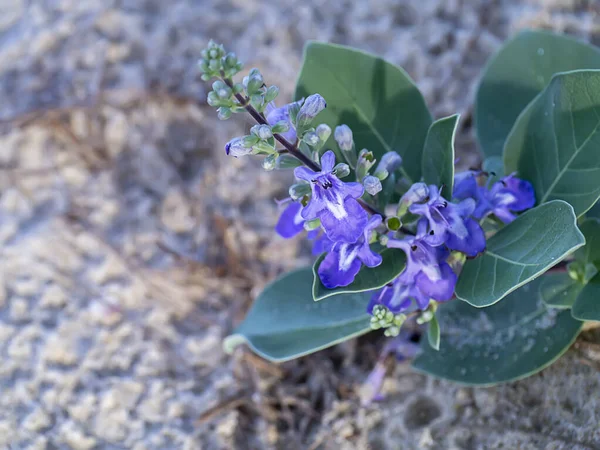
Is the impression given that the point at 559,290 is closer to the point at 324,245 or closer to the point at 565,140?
the point at 565,140

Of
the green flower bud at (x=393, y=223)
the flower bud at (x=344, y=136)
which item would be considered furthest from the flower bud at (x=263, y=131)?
the green flower bud at (x=393, y=223)

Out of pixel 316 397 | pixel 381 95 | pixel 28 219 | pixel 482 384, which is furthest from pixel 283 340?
pixel 28 219

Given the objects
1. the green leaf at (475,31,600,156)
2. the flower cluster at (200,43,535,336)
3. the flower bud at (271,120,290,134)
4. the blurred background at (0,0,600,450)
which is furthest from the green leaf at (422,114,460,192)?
the blurred background at (0,0,600,450)

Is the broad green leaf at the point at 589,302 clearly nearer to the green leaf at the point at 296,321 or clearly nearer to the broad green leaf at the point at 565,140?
the broad green leaf at the point at 565,140

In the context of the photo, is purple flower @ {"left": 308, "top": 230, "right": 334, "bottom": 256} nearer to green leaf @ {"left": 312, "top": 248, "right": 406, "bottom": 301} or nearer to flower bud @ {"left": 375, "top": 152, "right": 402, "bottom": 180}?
green leaf @ {"left": 312, "top": 248, "right": 406, "bottom": 301}

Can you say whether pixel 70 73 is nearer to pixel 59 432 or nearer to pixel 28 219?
pixel 28 219

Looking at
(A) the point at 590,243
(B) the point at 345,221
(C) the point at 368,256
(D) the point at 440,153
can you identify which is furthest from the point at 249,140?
(A) the point at 590,243
